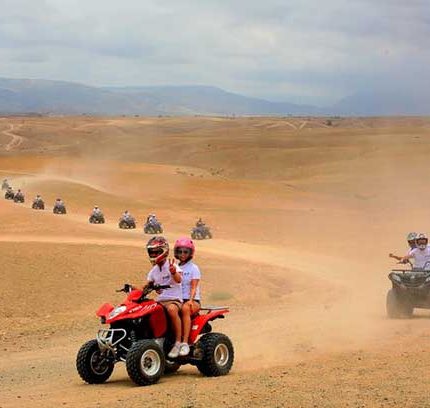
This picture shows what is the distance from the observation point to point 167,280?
12.1m

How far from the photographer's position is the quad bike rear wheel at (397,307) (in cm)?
1873

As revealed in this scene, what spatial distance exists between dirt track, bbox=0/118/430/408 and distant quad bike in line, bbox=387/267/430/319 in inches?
17.4

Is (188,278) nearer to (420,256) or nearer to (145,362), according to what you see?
(145,362)

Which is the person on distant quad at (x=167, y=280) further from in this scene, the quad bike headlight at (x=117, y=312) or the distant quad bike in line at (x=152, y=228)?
the distant quad bike in line at (x=152, y=228)

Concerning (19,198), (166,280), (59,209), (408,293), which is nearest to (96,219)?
(59,209)

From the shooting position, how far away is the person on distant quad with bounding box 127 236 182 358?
11.9 metres

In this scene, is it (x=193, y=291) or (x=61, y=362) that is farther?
(x=61, y=362)

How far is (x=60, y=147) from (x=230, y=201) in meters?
84.2

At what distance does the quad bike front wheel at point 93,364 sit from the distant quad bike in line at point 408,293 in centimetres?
867

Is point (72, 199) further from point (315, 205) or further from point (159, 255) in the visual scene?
point (159, 255)

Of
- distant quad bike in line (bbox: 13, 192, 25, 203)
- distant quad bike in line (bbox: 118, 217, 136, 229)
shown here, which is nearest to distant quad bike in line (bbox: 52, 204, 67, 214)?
distant quad bike in line (bbox: 13, 192, 25, 203)

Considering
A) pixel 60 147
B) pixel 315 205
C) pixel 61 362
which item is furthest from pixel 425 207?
pixel 60 147

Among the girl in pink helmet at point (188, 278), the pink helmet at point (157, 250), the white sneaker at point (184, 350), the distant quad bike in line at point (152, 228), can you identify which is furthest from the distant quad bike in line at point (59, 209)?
the white sneaker at point (184, 350)

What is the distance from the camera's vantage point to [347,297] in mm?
24062
